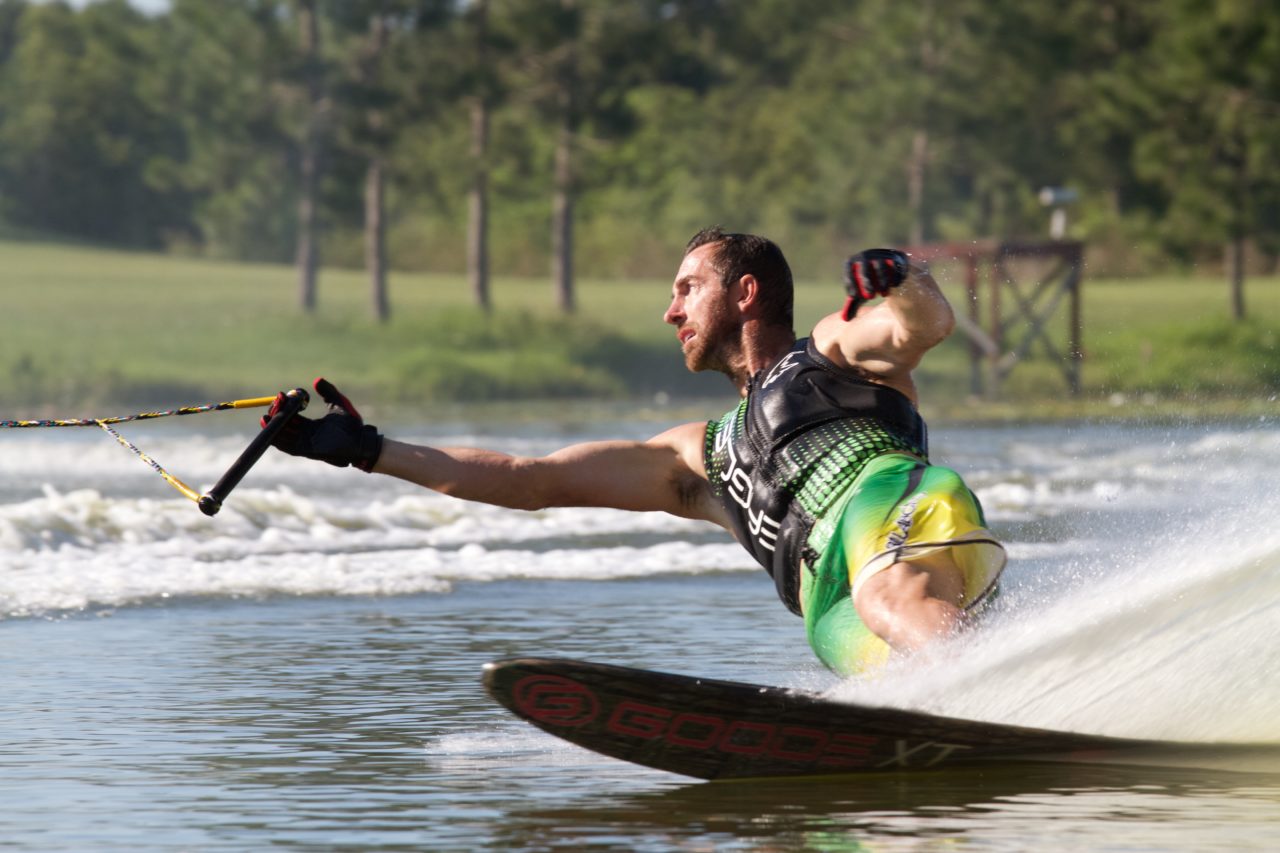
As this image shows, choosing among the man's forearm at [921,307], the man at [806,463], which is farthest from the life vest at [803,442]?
the man's forearm at [921,307]

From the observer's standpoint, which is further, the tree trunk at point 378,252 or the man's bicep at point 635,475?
the tree trunk at point 378,252

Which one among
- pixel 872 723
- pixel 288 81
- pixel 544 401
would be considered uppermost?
pixel 288 81

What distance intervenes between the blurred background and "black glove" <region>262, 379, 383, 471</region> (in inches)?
1227

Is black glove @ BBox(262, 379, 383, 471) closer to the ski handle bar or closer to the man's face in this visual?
the ski handle bar

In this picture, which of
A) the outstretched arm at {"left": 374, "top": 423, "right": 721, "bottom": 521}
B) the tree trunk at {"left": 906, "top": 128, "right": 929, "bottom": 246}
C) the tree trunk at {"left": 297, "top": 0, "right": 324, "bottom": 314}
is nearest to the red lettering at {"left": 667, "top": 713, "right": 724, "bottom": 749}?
the outstretched arm at {"left": 374, "top": 423, "right": 721, "bottom": 521}

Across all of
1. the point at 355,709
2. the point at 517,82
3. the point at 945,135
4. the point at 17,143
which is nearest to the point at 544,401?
the point at 517,82

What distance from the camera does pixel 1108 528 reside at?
1677cm

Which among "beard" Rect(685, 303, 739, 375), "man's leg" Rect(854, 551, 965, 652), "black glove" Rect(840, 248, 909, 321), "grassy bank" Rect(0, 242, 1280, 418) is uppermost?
"black glove" Rect(840, 248, 909, 321)

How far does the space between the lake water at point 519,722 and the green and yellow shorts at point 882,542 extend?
0.14m

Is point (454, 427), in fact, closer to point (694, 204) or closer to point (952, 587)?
point (952, 587)

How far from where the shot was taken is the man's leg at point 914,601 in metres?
6.02

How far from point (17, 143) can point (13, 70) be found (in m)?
6.33

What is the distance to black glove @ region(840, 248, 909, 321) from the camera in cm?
602

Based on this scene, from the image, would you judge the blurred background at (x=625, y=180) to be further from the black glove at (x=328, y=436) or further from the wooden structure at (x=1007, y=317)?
the black glove at (x=328, y=436)
